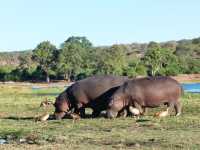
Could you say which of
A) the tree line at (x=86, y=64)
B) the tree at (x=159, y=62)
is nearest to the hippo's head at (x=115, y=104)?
the tree line at (x=86, y=64)

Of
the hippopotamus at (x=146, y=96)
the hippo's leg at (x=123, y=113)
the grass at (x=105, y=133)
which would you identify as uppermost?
the hippopotamus at (x=146, y=96)

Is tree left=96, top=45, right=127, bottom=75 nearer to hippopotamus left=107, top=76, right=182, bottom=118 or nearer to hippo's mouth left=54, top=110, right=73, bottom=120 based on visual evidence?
hippo's mouth left=54, top=110, right=73, bottom=120

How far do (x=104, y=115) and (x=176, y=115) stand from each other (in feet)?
8.84

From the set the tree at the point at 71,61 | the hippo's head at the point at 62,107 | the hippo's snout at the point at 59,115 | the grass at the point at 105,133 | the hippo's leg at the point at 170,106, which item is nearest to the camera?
the grass at the point at 105,133

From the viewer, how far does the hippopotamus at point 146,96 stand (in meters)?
21.6

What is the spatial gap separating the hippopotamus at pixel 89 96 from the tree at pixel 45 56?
88653 millimetres

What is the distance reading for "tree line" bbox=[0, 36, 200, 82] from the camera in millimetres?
103000

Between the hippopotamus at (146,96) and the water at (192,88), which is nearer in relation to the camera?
the hippopotamus at (146,96)

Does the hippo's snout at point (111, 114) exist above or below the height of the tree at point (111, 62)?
below

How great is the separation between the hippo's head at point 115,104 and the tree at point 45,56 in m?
90.2

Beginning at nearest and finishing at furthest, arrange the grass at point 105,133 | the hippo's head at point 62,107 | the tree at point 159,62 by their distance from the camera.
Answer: the grass at point 105,133
the hippo's head at point 62,107
the tree at point 159,62

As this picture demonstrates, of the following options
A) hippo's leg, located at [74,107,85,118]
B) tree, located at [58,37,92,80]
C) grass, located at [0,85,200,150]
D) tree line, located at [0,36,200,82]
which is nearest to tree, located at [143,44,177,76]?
tree line, located at [0,36,200,82]

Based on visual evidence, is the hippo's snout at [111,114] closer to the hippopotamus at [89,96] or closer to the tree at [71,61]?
the hippopotamus at [89,96]

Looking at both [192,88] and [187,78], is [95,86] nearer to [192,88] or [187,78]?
[192,88]
